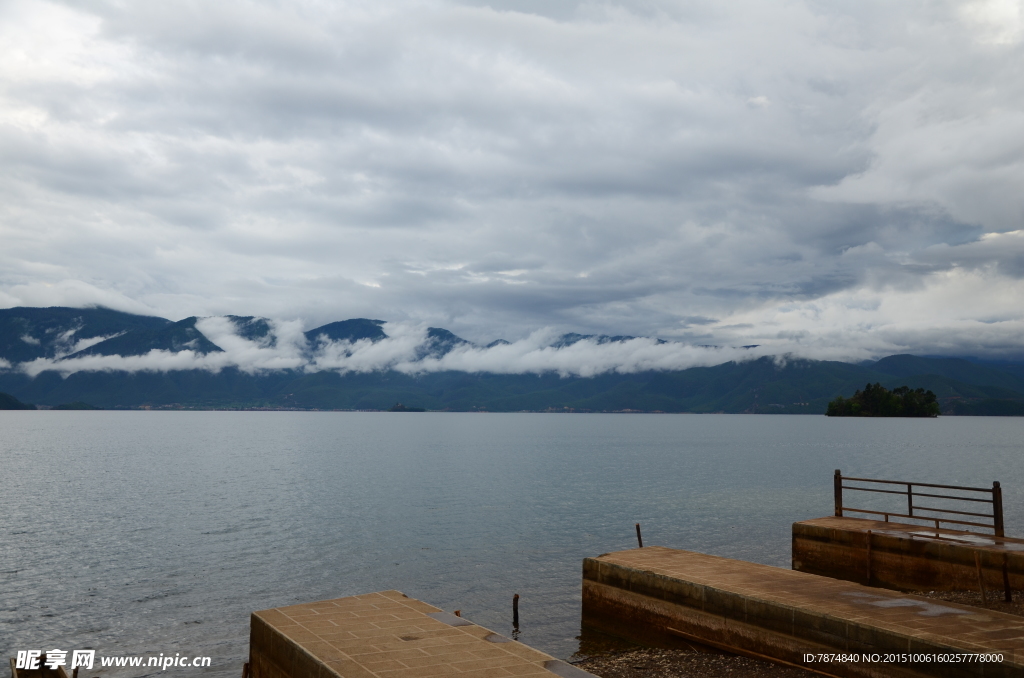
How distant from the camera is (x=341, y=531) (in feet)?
153

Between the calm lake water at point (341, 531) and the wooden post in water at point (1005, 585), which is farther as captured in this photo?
the calm lake water at point (341, 531)

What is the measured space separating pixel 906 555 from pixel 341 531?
3419cm

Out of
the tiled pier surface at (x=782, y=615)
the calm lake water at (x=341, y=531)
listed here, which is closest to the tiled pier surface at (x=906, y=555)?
the tiled pier surface at (x=782, y=615)

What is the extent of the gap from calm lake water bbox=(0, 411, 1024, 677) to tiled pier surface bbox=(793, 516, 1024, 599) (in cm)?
780

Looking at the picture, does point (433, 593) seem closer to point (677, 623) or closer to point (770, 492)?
point (677, 623)

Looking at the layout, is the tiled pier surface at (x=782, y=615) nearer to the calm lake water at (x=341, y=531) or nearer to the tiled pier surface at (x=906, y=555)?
the calm lake water at (x=341, y=531)

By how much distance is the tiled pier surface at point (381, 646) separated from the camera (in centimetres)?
1345

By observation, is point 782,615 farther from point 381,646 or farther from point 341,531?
point 341,531

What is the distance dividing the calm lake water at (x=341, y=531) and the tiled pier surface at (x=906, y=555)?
7.80m

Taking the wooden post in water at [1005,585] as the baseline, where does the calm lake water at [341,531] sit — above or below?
below

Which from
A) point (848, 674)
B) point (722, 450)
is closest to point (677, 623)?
point (848, 674)

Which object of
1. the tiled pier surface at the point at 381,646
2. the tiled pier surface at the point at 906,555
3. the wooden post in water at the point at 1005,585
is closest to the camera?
the tiled pier surface at the point at 381,646

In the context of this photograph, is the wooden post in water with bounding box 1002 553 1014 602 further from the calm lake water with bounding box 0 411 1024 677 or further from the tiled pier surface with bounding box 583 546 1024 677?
the calm lake water with bounding box 0 411 1024 677

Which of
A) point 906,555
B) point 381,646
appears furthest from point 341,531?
point 906,555
